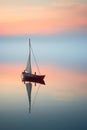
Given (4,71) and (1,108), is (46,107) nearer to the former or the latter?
(1,108)

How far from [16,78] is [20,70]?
0.06m

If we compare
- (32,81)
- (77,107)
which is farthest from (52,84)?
(77,107)

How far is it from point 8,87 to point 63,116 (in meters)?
0.35

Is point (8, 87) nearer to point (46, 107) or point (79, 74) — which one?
point (46, 107)

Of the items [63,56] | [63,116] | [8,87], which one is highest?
[63,56]

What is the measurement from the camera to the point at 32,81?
1996 millimetres

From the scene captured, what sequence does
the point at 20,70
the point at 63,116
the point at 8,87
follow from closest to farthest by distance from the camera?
1. the point at 63,116
2. the point at 8,87
3. the point at 20,70

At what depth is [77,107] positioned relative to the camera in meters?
1.82

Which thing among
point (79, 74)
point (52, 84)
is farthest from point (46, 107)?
point (79, 74)

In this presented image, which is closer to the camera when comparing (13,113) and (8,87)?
(13,113)

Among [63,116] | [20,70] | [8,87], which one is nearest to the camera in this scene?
[63,116]

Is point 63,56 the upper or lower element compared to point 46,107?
upper

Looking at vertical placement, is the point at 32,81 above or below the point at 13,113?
above

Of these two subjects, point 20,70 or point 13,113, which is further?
point 20,70
